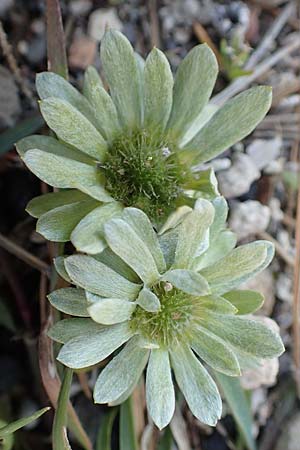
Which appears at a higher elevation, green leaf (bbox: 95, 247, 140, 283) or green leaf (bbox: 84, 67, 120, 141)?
green leaf (bbox: 84, 67, 120, 141)

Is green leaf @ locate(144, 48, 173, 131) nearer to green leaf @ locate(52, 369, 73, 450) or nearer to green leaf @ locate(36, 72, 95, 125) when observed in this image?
green leaf @ locate(36, 72, 95, 125)

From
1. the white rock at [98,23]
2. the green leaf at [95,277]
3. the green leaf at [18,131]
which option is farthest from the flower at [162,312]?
the white rock at [98,23]

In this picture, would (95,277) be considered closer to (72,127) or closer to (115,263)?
(115,263)

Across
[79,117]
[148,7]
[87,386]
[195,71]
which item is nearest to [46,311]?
[87,386]

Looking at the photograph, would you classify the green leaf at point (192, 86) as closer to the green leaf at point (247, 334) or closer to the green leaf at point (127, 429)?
the green leaf at point (247, 334)

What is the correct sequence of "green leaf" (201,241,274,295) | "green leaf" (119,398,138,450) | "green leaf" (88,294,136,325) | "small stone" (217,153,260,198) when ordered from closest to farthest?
"green leaf" (88,294,136,325) < "green leaf" (201,241,274,295) < "green leaf" (119,398,138,450) < "small stone" (217,153,260,198)

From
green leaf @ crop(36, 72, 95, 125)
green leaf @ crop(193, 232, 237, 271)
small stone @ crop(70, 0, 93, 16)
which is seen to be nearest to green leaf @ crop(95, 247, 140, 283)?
green leaf @ crop(193, 232, 237, 271)

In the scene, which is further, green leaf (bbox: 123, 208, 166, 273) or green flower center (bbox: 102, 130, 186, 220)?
green flower center (bbox: 102, 130, 186, 220)
